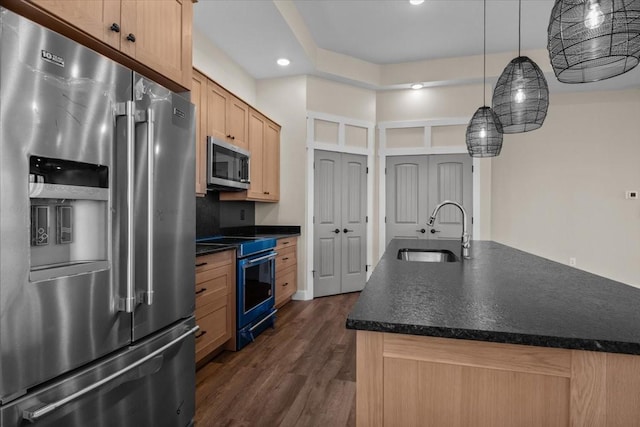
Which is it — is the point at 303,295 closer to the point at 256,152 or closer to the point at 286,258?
the point at 286,258

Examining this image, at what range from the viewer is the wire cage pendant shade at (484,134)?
2.49 m

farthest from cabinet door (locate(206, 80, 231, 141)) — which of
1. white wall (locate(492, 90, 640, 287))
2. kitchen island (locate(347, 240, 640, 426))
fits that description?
white wall (locate(492, 90, 640, 287))

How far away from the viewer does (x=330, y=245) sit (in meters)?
4.74

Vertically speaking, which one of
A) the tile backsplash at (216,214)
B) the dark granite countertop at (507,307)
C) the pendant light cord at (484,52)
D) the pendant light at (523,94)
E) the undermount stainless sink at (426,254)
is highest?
the pendant light cord at (484,52)

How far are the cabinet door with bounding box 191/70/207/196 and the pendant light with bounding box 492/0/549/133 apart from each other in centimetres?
216

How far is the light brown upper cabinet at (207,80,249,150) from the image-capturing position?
2945 millimetres

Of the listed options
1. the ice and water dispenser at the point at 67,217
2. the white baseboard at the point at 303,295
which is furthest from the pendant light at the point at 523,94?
the white baseboard at the point at 303,295

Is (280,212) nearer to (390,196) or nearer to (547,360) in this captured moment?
(390,196)

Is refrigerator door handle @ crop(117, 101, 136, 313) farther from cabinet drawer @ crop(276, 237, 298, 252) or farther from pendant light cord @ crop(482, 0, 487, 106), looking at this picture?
pendant light cord @ crop(482, 0, 487, 106)

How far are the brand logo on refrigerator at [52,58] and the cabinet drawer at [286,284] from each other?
2942mm

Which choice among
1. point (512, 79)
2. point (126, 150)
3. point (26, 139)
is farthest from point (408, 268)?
point (26, 139)

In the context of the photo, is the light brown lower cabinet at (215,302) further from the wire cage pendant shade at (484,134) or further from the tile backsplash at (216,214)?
the wire cage pendant shade at (484,134)

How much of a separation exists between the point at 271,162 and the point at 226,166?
4.08 ft

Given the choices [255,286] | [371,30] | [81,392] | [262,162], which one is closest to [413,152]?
[371,30]
